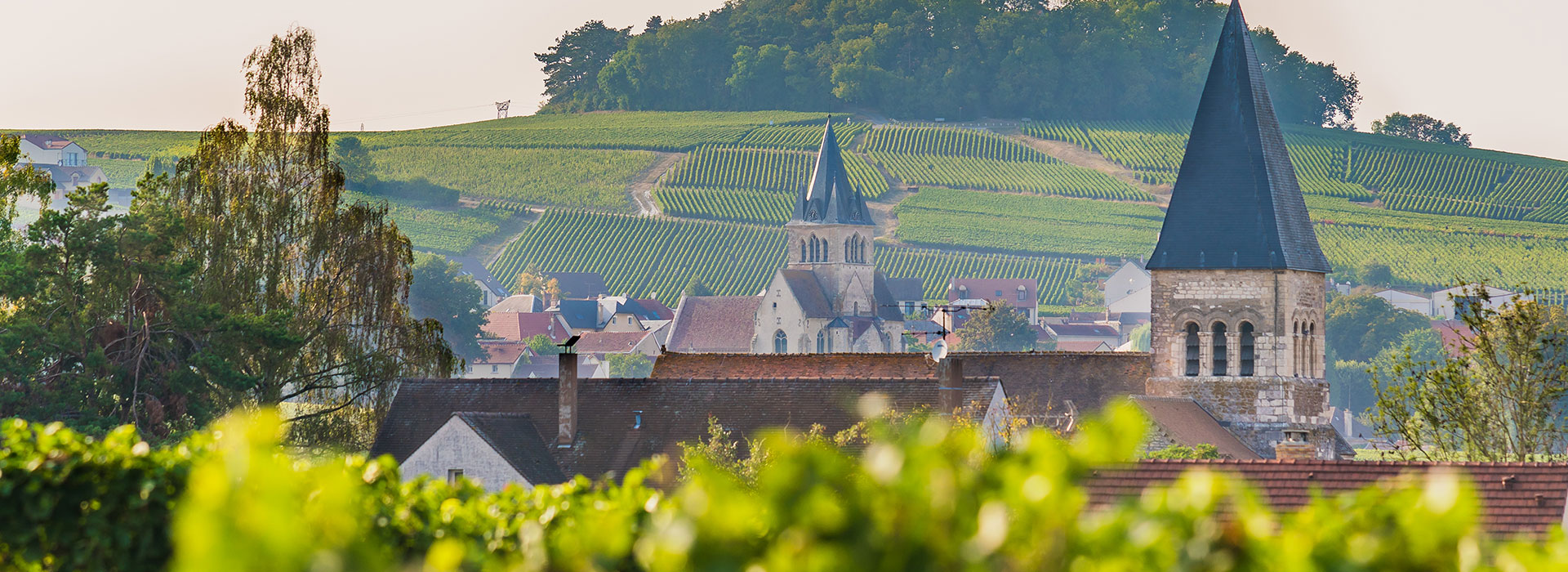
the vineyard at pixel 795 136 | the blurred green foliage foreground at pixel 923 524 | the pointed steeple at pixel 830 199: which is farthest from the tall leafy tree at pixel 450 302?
the blurred green foliage foreground at pixel 923 524

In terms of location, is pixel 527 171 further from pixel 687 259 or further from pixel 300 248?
pixel 300 248

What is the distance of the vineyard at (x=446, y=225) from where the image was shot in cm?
12675

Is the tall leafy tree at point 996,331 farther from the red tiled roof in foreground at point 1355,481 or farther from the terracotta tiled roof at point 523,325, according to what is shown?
the red tiled roof in foreground at point 1355,481

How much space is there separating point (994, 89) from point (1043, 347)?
5986cm

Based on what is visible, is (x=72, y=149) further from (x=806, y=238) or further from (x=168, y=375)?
(x=168, y=375)

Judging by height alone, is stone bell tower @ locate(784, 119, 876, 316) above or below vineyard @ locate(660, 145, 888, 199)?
below

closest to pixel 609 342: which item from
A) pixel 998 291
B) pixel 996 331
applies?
pixel 996 331

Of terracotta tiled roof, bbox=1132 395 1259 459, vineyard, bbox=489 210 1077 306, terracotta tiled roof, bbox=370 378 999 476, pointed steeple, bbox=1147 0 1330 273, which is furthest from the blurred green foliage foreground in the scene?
vineyard, bbox=489 210 1077 306

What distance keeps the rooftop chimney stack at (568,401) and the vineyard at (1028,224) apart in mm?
95739

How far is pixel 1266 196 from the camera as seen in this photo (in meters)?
40.4

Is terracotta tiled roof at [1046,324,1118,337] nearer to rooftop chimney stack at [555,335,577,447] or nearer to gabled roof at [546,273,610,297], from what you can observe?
gabled roof at [546,273,610,297]

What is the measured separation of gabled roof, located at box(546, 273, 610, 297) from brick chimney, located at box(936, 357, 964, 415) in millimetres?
94136

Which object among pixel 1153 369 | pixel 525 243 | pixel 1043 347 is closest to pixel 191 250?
pixel 1153 369

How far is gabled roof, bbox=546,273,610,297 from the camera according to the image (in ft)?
402
